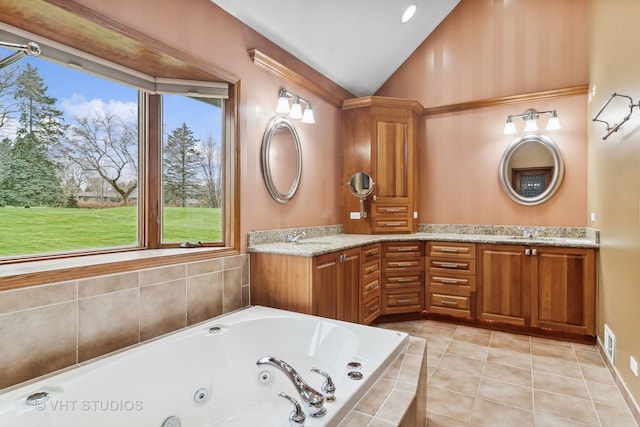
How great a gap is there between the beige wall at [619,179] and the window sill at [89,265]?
2490 millimetres

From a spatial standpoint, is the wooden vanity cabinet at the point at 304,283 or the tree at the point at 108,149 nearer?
the tree at the point at 108,149

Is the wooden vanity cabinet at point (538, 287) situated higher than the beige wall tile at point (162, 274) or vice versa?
the beige wall tile at point (162, 274)

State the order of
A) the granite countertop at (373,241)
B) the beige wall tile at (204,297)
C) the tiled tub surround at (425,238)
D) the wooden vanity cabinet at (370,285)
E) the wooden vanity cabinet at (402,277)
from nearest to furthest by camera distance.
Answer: the beige wall tile at (204,297) < the granite countertop at (373,241) < the tiled tub surround at (425,238) < the wooden vanity cabinet at (370,285) < the wooden vanity cabinet at (402,277)

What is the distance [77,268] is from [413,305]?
2.88m

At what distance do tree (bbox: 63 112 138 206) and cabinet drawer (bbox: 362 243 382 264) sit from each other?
1.89 m

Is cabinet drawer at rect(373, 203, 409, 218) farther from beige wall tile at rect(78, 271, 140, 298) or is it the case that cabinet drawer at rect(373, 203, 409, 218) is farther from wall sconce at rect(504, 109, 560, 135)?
beige wall tile at rect(78, 271, 140, 298)

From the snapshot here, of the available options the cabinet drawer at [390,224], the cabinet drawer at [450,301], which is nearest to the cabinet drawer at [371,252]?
the cabinet drawer at [390,224]

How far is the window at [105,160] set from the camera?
171 centimetres

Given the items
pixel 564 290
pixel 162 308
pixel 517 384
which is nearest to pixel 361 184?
pixel 564 290

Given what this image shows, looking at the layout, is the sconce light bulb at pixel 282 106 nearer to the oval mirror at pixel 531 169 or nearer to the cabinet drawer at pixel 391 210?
the cabinet drawer at pixel 391 210

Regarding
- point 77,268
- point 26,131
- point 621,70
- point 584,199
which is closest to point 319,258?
point 77,268

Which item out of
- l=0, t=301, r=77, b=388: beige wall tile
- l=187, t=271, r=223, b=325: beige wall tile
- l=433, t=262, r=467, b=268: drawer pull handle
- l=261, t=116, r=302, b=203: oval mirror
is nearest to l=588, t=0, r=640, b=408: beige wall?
l=433, t=262, r=467, b=268: drawer pull handle

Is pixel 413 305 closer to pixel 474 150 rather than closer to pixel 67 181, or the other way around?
pixel 474 150

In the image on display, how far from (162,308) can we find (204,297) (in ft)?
0.96
